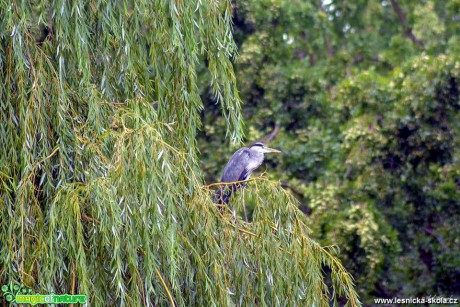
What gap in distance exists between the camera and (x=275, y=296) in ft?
15.7

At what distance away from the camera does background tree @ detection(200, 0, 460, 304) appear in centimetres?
959

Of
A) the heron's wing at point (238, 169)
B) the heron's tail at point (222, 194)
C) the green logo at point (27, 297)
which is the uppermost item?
the heron's tail at point (222, 194)

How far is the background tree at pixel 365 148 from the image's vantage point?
31.4ft

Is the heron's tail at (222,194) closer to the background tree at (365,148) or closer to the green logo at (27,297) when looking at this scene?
the green logo at (27,297)

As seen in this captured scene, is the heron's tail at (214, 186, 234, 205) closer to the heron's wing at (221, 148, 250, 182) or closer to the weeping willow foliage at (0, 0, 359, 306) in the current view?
the weeping willow foliage at (0, 0, 359, 306)

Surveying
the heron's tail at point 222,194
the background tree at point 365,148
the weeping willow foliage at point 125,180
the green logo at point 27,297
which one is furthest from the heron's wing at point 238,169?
the green logo at point 27,297

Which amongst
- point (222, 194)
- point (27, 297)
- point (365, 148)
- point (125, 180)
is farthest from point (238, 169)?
point (27, 297)

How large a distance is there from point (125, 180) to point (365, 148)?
5.83 meters

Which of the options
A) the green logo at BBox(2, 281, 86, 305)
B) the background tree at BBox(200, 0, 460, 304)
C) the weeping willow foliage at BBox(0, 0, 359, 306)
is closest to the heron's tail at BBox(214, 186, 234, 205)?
the weeping willow foliage at BBox(0, 0, 359, 306)

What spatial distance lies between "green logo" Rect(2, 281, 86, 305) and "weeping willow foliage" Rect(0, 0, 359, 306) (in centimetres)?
4

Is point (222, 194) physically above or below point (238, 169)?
above

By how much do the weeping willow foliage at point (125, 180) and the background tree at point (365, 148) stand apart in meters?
4.44

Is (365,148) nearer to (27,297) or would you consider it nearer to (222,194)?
(222,194)

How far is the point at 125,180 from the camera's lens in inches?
176
